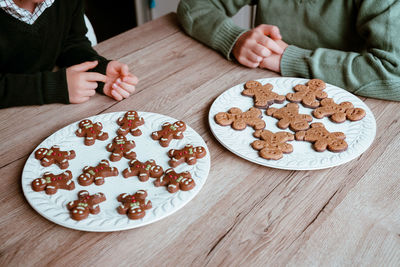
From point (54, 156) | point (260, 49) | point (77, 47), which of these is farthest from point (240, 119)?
point (77, 47)

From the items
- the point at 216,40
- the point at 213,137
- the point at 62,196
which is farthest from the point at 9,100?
the point at 216,40

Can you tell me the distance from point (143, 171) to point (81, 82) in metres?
0.47

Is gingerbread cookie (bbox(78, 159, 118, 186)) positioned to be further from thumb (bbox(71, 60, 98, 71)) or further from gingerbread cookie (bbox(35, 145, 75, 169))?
thumb (bbox(71, 60, 98, 71))

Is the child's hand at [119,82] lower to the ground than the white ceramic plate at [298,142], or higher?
lower

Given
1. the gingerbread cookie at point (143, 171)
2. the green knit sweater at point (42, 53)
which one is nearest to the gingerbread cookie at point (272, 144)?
the gingerbread cookie at point (143, 171)

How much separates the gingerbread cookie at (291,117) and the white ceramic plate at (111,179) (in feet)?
0.74

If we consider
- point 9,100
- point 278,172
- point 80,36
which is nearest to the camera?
point 278,172

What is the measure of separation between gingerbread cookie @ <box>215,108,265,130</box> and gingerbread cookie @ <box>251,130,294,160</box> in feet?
0.11

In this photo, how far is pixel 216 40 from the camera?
1382 mm

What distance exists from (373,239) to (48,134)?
0.84 metres

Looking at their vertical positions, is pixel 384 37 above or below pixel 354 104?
above

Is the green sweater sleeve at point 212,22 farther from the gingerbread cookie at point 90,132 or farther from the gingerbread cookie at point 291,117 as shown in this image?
the gingerbread cookie at point 90,132

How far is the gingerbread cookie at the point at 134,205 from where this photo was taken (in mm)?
734

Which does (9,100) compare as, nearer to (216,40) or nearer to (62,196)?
(62,196)
